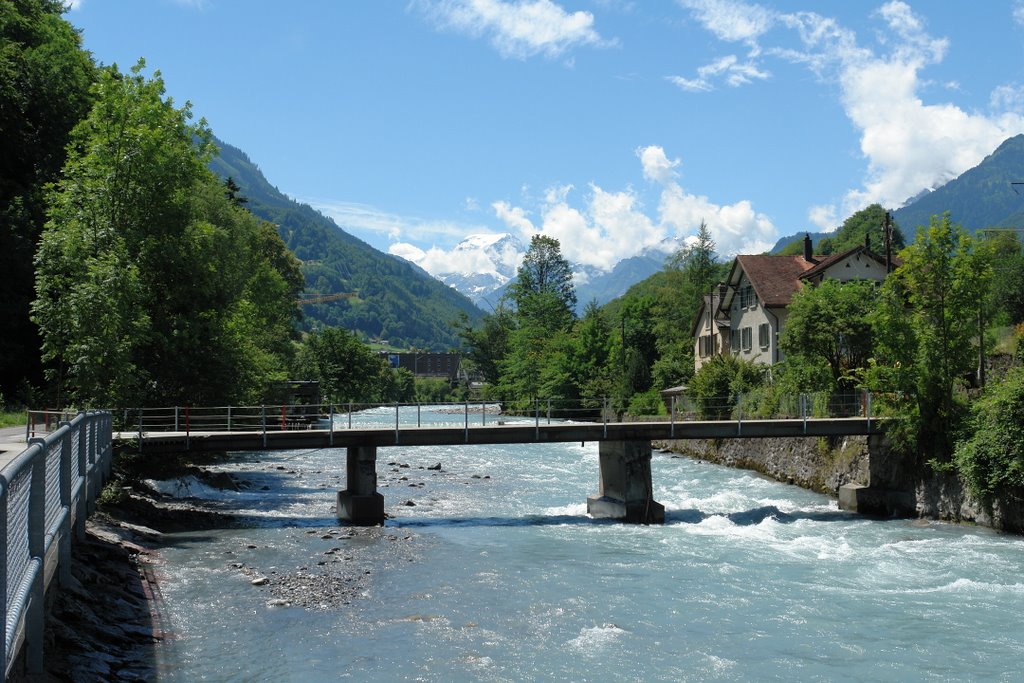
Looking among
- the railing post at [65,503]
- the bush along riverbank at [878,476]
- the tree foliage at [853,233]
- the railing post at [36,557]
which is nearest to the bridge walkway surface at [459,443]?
the bush along riverbank at [878,476]

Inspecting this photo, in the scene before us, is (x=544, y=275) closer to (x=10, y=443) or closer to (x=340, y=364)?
(x=340, y=364)

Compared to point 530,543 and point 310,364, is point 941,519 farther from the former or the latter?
point 310,364

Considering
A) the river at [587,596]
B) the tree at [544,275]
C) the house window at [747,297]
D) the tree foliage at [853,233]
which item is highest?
Result: the tree foliage at [853,233]

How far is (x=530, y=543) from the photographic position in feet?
82.8

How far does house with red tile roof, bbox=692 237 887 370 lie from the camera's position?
5747 cm

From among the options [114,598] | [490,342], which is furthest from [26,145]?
[490,342]

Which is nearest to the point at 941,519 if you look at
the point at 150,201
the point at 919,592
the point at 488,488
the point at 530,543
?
the point at 919,592

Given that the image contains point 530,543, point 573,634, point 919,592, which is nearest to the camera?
point 573,634

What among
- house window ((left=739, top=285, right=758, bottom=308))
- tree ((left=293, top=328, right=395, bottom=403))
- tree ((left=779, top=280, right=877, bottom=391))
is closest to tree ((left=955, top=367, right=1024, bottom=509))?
tree ((left=779, top=280, right=877, bottom=391))

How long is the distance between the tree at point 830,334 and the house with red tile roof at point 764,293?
10.5 meters

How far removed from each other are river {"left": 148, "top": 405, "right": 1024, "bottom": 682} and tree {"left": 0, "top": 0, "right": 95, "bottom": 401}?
1585 centimetres

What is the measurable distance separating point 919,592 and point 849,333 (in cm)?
2296

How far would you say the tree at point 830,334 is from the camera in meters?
41.0

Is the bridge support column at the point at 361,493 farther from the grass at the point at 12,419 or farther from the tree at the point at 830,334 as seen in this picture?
the tree at the point at 830,334
